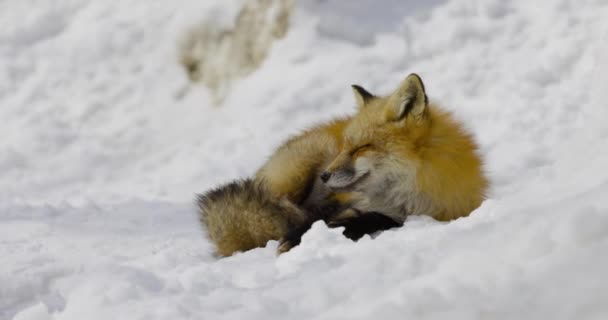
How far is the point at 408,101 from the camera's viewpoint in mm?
3713

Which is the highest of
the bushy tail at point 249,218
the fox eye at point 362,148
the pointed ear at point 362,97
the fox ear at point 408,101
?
the pointed ear at point 362,97

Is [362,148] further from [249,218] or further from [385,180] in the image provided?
[249,218]

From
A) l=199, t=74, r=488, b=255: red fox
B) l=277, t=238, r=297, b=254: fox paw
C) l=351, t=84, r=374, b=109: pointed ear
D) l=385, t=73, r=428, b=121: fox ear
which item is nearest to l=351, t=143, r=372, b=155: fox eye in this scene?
l=199, t=74, r=488, b=255: red fox

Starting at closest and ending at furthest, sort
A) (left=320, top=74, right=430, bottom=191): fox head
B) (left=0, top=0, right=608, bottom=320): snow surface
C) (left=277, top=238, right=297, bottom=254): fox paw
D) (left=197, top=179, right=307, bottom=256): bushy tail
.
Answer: (left=0, top=0, right=608, bottom=320): snow surface → (left=277, top=238, right=297, bottom=254): fox paw → (left=320, top=74, right=430, bottom=191): fox head → (left=197, top=179, right=307, bottom=256): bushy tail

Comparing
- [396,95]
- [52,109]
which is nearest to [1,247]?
[396,95]

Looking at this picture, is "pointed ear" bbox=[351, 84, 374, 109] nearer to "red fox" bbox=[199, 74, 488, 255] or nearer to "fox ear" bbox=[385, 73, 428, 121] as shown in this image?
"red fox" bbox=[199, 74, 488, 255]

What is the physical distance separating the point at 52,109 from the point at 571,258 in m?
7.73

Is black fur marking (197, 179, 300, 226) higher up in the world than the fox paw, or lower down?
higher up

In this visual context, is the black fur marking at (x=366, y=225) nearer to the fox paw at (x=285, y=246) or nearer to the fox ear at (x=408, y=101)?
the fox paw at (x=285, y=246)

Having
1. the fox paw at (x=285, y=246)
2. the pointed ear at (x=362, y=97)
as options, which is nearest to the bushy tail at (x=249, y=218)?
the fox paw at (x=285, y=246)

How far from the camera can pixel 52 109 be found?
28.5ft

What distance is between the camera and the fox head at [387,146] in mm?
3646

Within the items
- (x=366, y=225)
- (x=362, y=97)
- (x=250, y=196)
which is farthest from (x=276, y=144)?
(x=366, y=225)

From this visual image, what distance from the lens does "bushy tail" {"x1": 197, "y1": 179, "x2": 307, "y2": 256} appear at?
389 cm
